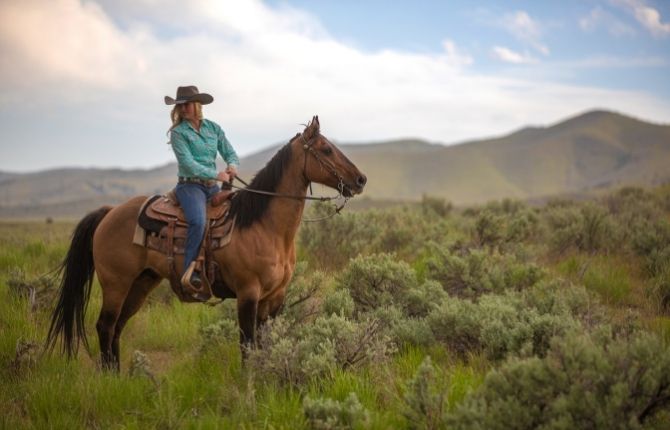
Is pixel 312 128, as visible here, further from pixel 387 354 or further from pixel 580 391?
pixel 580 391

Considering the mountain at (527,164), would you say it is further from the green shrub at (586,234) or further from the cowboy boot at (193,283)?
the cowboy boot at (193,283)

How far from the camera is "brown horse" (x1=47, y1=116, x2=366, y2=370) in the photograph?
15.9 ft

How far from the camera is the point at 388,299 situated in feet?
20.7

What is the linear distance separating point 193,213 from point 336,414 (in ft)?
8.44

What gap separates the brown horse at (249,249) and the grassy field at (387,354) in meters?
0.39

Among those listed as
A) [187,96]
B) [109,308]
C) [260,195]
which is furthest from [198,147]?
[109,308]

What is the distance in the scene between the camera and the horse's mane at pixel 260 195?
501 cm

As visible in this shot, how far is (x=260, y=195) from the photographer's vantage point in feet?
A: 16.6

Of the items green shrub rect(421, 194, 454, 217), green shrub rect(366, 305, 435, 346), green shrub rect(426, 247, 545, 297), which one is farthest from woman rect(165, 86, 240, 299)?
green shrub rect(421, 194, 454, 217)

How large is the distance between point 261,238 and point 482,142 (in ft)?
541

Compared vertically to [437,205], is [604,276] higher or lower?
lower

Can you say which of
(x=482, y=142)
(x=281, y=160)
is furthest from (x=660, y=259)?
(x=482, y=142)

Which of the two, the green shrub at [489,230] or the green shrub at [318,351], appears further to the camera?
the green shrub at [489,230]

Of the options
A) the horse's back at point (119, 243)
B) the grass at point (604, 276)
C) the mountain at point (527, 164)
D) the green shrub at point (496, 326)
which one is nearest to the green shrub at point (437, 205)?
the grass at point (604, 276)
